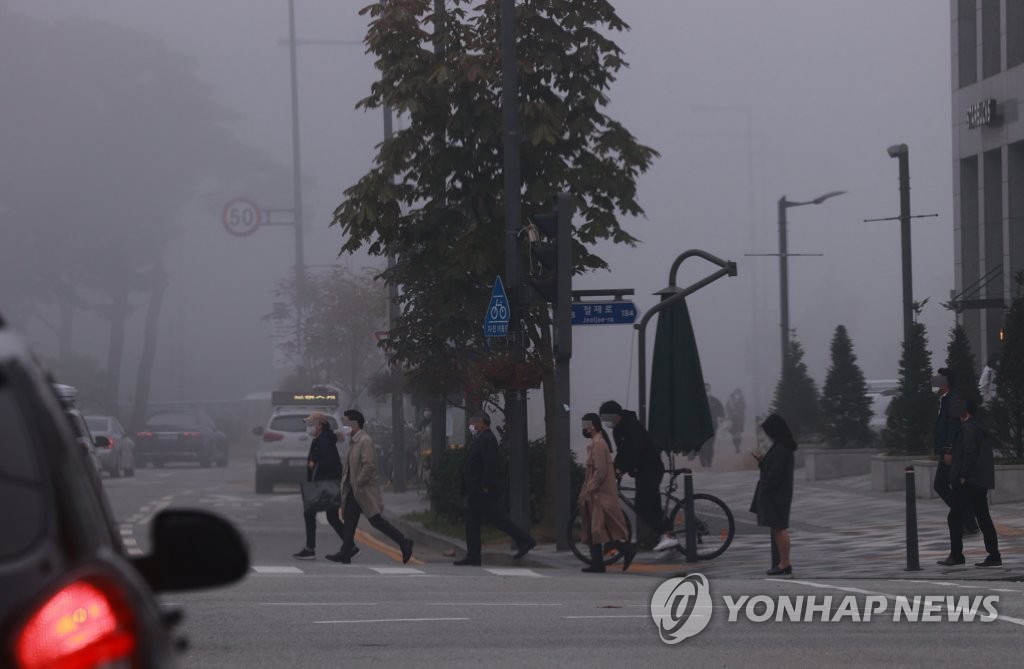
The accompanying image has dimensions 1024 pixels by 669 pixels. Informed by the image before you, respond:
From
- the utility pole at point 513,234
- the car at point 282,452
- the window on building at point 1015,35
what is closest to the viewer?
the utility pole at point 513,234

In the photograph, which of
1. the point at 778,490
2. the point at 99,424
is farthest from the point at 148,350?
the point at 778,490

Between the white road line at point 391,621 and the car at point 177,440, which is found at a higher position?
the white road line at point 391,621

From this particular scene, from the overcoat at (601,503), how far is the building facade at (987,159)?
22.0m

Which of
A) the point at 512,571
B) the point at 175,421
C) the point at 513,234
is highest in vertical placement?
the point at 513,234

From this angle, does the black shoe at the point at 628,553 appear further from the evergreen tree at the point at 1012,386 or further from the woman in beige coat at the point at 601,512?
the evergreen tree at the point at 1012,386

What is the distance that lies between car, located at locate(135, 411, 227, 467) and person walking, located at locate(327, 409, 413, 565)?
102ft

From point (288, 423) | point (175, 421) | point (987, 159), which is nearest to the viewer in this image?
point (288, 423)

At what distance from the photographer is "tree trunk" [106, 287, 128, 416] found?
244 ft

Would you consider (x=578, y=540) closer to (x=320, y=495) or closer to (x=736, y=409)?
(x=320, y=495)

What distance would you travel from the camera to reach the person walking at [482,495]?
59.1 feet

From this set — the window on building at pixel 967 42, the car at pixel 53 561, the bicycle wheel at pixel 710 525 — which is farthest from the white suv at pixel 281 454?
the car at pixel 53 561

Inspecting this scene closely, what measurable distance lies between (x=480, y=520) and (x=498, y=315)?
271 centimetres

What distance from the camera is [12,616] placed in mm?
2723

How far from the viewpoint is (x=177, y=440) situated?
161 feet
